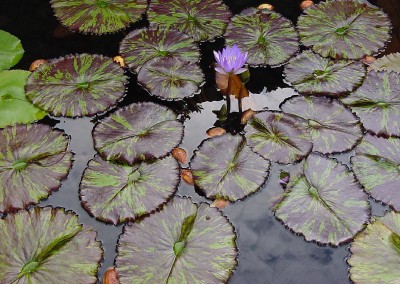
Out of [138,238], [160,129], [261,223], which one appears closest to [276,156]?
[261,223]

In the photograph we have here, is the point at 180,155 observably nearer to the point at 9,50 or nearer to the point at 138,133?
the point at 138,133

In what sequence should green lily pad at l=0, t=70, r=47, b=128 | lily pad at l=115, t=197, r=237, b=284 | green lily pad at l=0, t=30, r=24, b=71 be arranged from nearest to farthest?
1. lily pad at l=115, t=197, r=237, b=284
2. green lily pad at l=0, t=70, r=47, b=128
3. green lily pad at l=0, t=30, r=24, b=71

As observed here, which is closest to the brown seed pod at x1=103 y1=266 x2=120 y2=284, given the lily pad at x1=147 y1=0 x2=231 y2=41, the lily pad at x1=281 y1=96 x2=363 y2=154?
the lily pad at x1=281 y1=96 x2=363 y2=154

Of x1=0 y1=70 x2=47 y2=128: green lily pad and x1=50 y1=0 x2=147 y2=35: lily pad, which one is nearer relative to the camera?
x1=0 y1=70 x2=47 y2=128: green lily pad

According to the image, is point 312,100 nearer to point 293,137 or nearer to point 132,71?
point 293,137

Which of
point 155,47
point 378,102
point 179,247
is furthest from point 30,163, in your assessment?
point 378,102

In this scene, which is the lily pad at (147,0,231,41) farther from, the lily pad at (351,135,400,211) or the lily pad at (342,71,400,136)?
the lily pad at (351,135,400,211)
